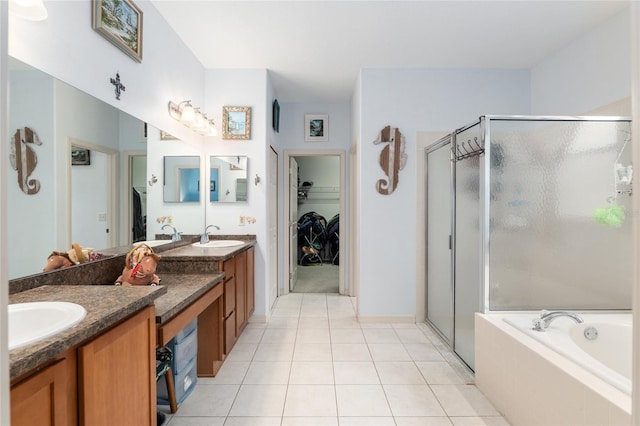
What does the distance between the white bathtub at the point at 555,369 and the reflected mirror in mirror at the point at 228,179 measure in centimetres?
240

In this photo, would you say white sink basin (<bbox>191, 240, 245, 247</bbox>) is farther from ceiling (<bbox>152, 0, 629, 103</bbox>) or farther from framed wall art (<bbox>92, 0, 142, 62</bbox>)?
ceiling (<bbox>152, 0, 629, 103</bbox>)

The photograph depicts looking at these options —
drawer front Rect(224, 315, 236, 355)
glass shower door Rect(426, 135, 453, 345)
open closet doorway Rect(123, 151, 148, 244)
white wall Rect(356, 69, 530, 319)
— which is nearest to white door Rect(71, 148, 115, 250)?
open closet doorway Rect(123, 151, 148, 244)

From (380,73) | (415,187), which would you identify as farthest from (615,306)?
(380,73)

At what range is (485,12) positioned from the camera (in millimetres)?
2293

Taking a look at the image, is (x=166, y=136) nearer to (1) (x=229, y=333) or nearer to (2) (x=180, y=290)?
(2) (x=180, y=290)

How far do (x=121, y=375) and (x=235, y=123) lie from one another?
2.58 metres

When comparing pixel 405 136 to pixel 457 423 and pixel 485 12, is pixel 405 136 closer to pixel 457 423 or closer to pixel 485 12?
pixel 485 12

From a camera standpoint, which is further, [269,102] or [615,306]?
[269,102]

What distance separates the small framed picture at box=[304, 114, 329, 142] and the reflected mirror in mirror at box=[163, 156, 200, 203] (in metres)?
1.62

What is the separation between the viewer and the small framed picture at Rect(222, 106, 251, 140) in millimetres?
3166

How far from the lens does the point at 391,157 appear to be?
10.5 feet

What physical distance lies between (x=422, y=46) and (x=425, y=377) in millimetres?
2713

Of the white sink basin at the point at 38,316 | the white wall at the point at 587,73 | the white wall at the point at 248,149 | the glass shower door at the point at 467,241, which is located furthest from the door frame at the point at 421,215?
the white sink basin at the point at 38,316

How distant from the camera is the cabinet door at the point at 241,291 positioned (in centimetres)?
262
